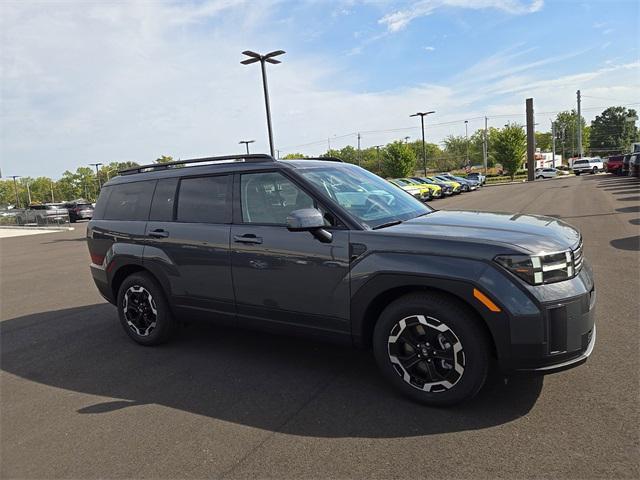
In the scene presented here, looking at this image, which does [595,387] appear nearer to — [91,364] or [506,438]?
[506,438]

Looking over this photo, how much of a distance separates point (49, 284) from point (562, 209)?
16394 millimetres

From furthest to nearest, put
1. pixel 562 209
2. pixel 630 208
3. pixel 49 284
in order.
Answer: pixel 562 209 < pixel 630 208 < pixel 49 284

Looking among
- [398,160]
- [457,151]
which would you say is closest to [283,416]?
[398,160]

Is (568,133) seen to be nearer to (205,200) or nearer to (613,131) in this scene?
(613,131)

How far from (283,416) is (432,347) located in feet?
3.83

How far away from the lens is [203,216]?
4.38 metres

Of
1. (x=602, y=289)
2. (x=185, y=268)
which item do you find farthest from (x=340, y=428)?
(x=602, y=289)

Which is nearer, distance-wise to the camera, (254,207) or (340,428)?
(340,428)

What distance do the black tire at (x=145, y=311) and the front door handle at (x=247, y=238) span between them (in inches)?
48.4

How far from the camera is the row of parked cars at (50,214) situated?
30.9 m

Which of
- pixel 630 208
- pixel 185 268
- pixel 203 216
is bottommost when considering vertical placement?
pixel 630 208

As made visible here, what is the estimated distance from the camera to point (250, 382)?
3.86 m

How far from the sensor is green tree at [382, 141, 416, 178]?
62.4 meters

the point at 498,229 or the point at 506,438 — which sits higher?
the point at 498,229
